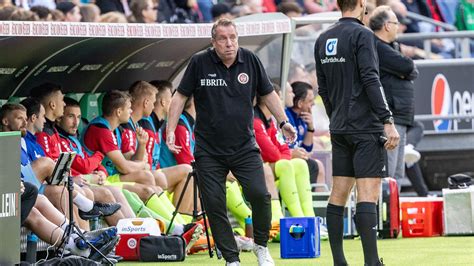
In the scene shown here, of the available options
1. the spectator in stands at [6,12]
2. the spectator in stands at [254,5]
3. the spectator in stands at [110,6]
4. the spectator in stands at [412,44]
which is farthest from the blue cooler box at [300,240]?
the spectator in stands at [254,5]

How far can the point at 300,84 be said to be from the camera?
665 inches

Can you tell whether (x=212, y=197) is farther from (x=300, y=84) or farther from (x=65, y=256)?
(x=300, y=84)

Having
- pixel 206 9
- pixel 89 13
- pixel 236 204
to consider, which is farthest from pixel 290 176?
pixel 206 9

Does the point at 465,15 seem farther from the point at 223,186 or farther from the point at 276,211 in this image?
the point at 223,186

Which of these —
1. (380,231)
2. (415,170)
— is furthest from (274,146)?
(415,170)

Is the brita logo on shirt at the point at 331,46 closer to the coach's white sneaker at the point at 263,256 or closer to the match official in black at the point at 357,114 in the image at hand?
the match official in black at the point at 357,114

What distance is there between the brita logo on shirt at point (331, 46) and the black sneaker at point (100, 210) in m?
2.84

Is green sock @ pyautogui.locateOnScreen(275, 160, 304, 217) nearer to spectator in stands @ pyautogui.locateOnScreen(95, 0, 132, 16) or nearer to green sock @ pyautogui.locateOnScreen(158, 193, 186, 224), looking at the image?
green sock @ pyautogui.locateOnScreen(158, 193, 186, 224)

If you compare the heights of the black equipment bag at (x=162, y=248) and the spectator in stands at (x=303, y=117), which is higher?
the spectator in stands at (x=303, y=117)

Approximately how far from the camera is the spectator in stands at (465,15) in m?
25.6

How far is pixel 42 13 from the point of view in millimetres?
17609

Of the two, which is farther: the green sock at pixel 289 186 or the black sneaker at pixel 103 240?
the green sock at pixel 289 186

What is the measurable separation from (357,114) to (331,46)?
0.55 meters

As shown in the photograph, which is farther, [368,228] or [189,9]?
[189,9]
